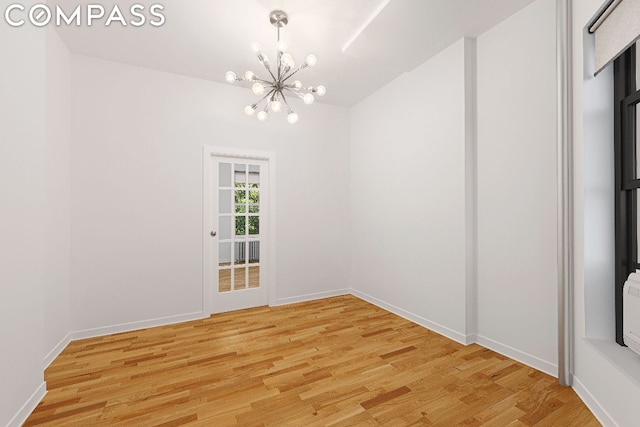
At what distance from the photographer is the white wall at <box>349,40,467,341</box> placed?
2875mm

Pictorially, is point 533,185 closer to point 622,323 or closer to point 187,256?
point 622,323

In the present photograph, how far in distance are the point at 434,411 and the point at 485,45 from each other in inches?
124

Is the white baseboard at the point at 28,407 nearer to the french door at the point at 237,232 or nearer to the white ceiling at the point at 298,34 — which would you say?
the french door at the point at 237,232

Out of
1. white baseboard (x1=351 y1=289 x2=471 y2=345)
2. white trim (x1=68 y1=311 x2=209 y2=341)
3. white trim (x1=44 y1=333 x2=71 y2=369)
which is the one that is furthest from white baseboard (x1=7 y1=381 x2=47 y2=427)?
white baseboard (x1=351 y1=289 x2=471 y2=345)

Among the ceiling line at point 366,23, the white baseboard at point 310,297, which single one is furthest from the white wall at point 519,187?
the white baseboard at point 310,297

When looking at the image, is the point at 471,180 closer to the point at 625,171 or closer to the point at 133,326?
the point at 625,171

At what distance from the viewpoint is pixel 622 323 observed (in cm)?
176

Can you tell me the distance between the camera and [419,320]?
129 inches

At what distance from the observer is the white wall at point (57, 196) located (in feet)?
8.27

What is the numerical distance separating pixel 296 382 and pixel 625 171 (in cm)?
262

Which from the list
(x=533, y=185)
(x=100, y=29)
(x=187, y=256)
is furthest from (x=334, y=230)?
(x=100, y=29)

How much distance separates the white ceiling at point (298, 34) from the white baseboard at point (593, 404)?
2.96 meters

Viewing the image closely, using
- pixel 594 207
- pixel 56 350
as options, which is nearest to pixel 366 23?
pixel 594 207

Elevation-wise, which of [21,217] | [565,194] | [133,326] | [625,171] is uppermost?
[625,171]
